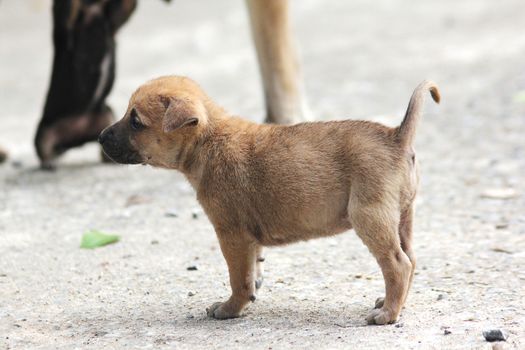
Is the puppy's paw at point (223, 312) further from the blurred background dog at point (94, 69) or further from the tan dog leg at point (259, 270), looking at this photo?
the blurred background dog at point (94, 69)

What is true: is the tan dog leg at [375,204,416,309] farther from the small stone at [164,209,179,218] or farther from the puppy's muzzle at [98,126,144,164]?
the small stone at [164,209,179,218]

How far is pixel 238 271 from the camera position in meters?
3.54

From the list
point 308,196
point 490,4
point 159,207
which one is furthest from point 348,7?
point 308,196

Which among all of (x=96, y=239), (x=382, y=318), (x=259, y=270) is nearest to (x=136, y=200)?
(x=96, y=239)

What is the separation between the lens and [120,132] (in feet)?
11.9

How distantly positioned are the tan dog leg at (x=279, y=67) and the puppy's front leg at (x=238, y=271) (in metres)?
2.66

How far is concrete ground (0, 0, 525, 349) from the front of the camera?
347 centimetres

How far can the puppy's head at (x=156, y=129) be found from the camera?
356cm

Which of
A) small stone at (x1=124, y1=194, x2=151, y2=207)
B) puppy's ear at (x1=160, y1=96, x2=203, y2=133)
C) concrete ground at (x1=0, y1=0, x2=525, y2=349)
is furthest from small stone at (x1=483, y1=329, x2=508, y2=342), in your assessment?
small stone at (x1=124, y1=194, x2=151, y2=207)

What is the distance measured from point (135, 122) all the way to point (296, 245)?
1273 mm

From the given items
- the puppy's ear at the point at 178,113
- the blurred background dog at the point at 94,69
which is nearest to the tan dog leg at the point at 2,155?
the blurred background dog at the point at 94,69

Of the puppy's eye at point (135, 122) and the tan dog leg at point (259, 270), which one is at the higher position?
the puppy's eye at point (135, 122)

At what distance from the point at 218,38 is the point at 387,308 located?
292 inches

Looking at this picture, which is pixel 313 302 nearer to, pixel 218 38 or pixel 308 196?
pixel 308 196
